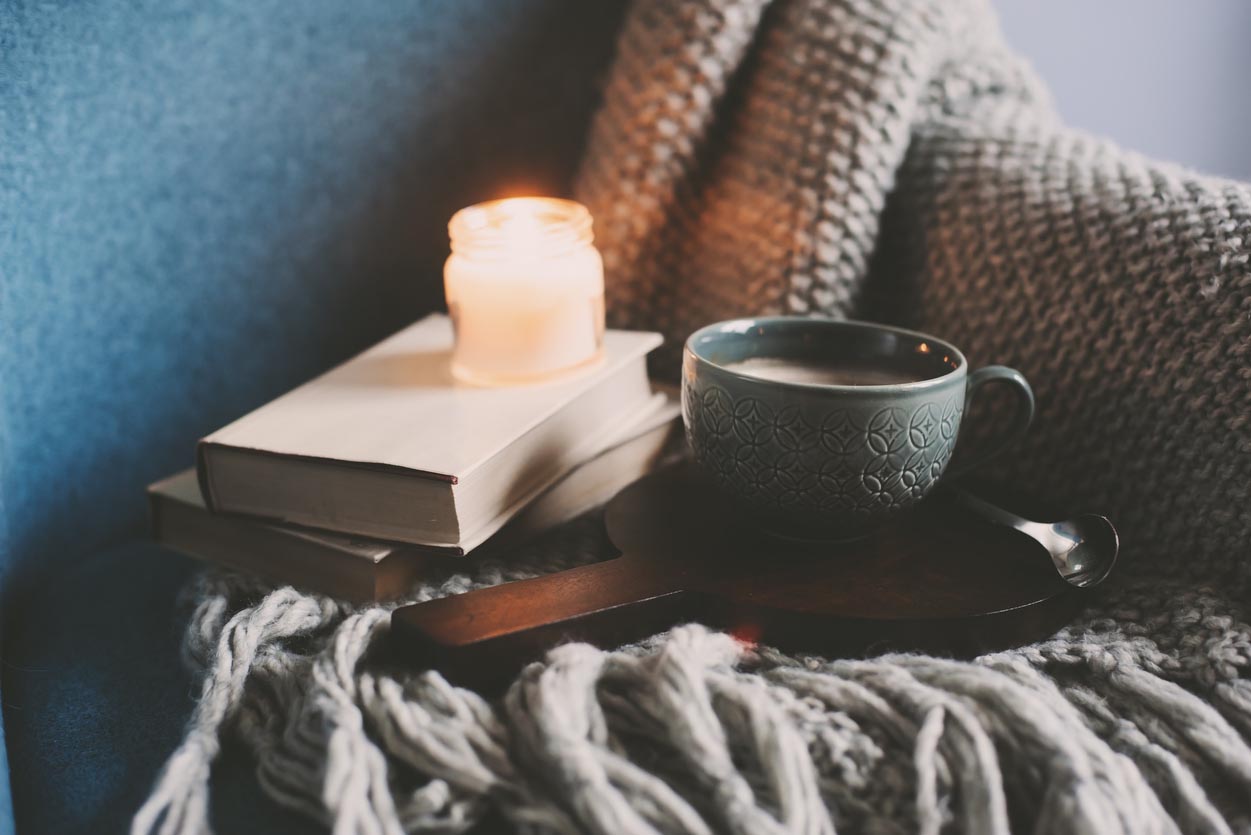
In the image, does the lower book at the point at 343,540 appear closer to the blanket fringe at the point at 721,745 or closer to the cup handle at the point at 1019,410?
the blanket fringe at the point at 721,745

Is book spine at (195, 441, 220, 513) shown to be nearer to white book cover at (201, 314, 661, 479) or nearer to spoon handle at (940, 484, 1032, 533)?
white book cover at (201, 314, 661, 479)

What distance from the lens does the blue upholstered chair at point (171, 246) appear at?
1.54 ft

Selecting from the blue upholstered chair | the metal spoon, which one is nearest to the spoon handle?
the metal spoon

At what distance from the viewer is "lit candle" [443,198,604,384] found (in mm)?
567

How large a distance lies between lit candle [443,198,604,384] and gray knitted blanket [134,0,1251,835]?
0.11 m

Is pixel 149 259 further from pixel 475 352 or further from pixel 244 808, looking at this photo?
pixel 244 808

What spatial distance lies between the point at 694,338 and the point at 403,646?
0.22 m

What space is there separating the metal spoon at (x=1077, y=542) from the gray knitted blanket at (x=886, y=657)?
0.02 meters

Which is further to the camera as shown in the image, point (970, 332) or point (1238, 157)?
point (1238, 157)

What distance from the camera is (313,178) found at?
695 millimetres

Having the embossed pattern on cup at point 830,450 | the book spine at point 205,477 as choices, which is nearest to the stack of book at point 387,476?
the book spine at point 205,477

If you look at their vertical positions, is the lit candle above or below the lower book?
above

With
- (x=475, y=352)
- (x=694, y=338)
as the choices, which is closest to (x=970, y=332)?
(x=694, y=338)

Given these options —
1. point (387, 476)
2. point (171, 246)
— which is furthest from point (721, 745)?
point (171, 246)
